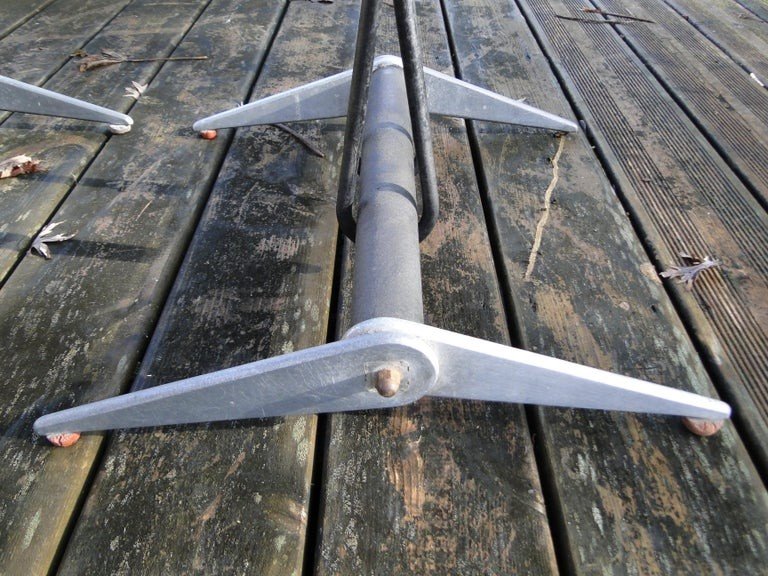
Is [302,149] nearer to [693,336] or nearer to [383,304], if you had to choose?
[383,304]

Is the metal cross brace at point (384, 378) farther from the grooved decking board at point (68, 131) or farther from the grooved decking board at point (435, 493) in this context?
the grooved decking board at point (68, 131)

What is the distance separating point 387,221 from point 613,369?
1.62 ft

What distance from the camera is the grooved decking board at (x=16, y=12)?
6.97 feet

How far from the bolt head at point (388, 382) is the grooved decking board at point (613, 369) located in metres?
0.30

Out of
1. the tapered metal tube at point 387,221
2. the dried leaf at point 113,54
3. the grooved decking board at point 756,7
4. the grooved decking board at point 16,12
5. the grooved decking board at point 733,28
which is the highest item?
the tapered metal tube at point 387,221

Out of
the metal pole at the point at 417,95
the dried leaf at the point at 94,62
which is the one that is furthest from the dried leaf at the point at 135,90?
the metal pole at the point at 417,95

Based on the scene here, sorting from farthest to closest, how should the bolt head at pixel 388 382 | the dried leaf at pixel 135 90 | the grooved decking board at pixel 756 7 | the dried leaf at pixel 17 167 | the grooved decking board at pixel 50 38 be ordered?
the grooved decking board at pixel 756 7 → the grooved decking board at pixel 50 38 → the dried leaf at pixel 135 90 → the dried leaf at pixel 17 167 → the bolt head at pixel 388 382

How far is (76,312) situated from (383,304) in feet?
2.21

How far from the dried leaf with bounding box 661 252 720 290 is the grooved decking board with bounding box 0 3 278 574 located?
1092 mm

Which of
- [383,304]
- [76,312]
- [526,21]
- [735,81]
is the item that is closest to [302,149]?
[76,312]

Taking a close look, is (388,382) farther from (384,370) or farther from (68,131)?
(68,131)

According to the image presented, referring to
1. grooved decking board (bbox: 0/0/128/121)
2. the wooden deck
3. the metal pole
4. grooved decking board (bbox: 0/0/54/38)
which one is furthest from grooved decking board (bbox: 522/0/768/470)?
grooved decking board (bbox: 0/0/54/38)

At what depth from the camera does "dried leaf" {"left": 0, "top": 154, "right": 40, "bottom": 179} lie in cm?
141

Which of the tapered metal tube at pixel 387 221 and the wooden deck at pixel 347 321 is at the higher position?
the tapered metal tube at pixel 387 221
